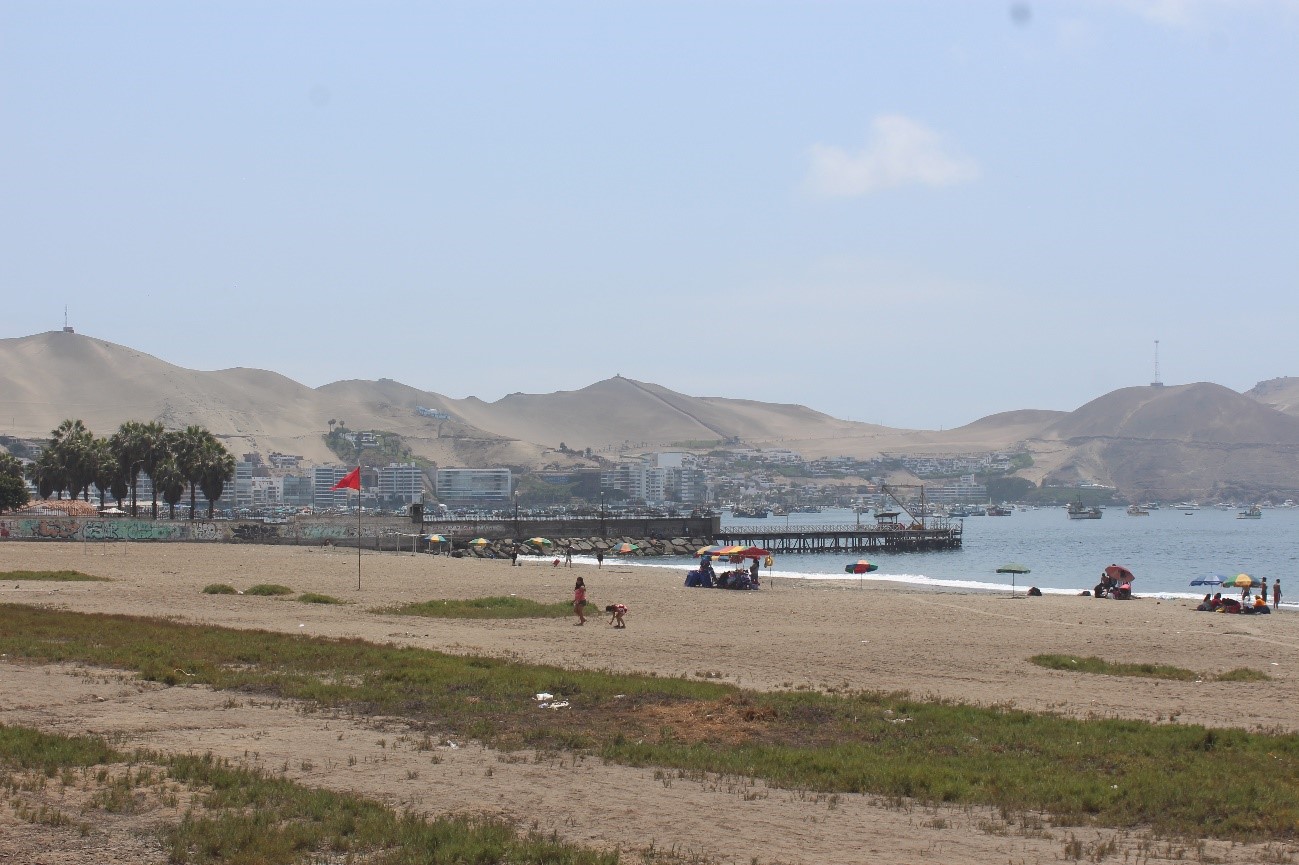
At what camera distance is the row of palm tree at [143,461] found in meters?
87.4

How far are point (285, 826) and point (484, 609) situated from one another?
22.8 meters

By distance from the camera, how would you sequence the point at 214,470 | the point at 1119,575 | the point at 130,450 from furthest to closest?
the point at 214,470 → the point at 130,450 → the point at 1119,575

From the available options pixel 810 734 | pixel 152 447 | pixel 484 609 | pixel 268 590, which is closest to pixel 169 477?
pixel 152 447

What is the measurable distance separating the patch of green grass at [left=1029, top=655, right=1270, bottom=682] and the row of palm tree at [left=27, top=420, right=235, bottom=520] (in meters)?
75.0

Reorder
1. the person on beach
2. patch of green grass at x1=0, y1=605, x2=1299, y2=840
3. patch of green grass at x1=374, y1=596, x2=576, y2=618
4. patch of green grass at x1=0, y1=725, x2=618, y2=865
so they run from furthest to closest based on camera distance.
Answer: patch of green grass at x1=374, y1=596, x2=576, y2=618, the person on beach, patch of green grass at x1=0, y1=605, x2=1299, y2=840, patch of green grass at x1=0, y1=725, x2=618, y2=865

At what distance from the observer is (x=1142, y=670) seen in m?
22.2

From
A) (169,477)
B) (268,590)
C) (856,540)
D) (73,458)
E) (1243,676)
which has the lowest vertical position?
(856,540)

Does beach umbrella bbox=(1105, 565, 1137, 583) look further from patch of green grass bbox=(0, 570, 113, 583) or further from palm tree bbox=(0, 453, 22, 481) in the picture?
palm tree bbox=(0, 453, 22, 481)

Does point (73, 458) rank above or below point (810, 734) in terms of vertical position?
above

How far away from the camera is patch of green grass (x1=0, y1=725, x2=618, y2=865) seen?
342 inches

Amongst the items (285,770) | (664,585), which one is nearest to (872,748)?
(285,770)

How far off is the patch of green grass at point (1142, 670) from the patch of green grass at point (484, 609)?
42.8 feet

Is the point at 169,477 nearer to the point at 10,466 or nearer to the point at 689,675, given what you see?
the point at 10,466

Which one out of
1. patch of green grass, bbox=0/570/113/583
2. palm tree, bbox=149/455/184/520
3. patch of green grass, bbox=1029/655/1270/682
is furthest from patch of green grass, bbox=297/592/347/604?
palm tree, bbox=149/455/184/520
